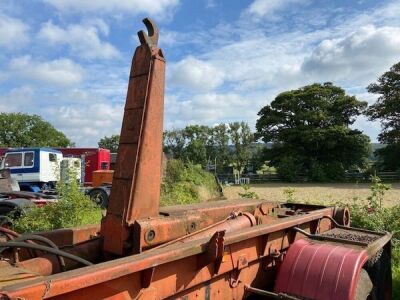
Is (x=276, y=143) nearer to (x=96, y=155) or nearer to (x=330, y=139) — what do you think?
(x=330, y=139)

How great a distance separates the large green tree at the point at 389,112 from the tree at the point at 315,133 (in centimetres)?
160

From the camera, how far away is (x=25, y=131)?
229ft

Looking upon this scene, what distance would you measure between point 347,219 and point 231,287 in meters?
2.63

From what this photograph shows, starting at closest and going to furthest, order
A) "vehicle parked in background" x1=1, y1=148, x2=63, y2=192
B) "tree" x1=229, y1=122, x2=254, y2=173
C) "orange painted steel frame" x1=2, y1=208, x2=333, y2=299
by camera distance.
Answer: "orange painted steel frame" x1=2, y1=208, x2=333, y2=299 → "vehicle parked in background" x1=1, y1=148, x2=63, y2=192 → "tree" x1=229, y1=122, x2=254, y2=173

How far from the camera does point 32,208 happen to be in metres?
9.48

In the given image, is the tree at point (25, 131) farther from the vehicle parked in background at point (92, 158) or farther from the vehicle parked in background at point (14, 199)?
the vehicle parked in background at point (14, 199)

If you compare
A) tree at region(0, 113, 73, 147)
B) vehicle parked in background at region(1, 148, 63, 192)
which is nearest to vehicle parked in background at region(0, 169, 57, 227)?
vehicle parked in background at region(1, 148, 63, 192)

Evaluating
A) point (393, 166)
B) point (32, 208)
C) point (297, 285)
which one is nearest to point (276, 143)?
point (393, 166)

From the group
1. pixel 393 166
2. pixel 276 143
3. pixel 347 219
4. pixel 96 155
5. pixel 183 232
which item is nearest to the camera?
pixel 183 232

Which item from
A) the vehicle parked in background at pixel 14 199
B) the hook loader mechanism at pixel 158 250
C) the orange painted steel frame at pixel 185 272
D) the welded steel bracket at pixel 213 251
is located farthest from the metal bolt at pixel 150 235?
the vehicle parked in background at pixel 14 199

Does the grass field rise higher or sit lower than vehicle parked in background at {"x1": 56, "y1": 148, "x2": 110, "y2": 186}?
lower

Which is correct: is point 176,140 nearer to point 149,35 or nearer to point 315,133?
point 315,133

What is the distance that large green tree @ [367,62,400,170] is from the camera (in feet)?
150

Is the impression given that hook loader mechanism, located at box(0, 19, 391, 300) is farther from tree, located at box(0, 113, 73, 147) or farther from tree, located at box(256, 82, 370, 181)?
tree, located at box(0, 113, 73, 147)
